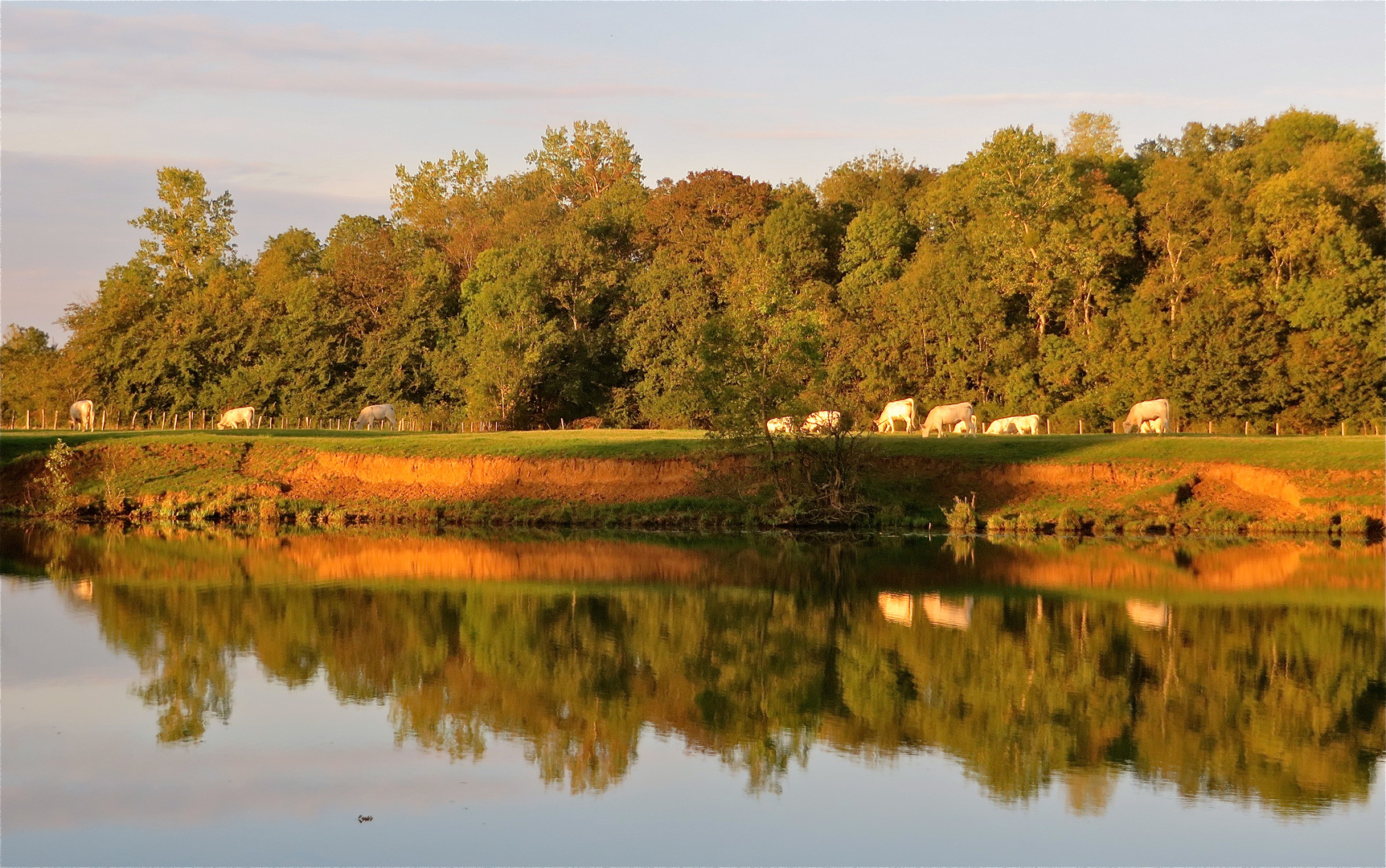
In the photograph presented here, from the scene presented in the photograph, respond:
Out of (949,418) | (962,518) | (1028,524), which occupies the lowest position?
(1028,524)

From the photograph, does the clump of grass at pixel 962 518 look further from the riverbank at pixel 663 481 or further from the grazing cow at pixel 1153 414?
the grazing cow at pixel 1153 414

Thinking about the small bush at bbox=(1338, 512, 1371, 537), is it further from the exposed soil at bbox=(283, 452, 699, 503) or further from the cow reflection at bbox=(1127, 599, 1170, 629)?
the exposed soil at bbox=(283, 452, 699, 503)

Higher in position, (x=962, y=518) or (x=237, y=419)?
(x=237, y=419)

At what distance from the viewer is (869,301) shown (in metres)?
69.6

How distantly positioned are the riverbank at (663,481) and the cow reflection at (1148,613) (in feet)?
44.4

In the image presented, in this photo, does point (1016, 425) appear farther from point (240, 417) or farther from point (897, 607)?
point (240, 417)

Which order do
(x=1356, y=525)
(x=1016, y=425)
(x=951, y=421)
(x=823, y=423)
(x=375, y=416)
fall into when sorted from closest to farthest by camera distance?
(x=1356, y=525), (x=823, y=423), (x=951, y=421), (x=1016, y=425), (x=375, y=416)

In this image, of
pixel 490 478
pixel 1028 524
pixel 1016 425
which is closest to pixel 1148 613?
pixel 1028 524

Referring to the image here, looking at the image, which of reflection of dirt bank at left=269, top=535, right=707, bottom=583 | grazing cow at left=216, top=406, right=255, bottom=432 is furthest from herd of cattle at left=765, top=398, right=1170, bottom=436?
grazing cow at left=216, top=406, right=255, bottom=432

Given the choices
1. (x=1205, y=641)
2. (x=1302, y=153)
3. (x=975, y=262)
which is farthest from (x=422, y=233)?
(x=1205, y=641)

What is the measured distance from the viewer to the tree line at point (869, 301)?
5859cm

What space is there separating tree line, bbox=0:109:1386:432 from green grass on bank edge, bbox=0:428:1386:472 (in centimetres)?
958

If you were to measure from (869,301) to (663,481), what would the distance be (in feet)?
96.9

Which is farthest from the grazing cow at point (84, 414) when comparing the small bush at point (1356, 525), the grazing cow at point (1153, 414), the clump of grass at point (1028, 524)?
the small bush at point (1356, 525)
